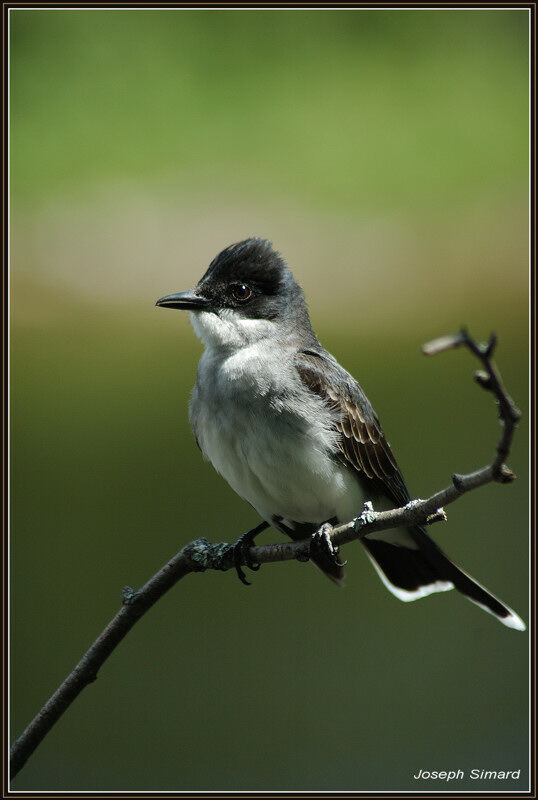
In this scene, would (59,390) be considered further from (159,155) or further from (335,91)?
(335,91)

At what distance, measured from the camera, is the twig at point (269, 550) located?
1.48m

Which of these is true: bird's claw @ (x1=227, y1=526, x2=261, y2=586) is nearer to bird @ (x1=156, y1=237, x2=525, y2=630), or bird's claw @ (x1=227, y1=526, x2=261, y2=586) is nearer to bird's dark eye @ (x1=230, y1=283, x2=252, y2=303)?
bird @ (x1=156, y1=237, x2=525, y2=630)

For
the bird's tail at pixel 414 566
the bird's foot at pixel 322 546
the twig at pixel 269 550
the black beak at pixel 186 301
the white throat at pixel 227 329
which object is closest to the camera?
the twig at pixel 269 550

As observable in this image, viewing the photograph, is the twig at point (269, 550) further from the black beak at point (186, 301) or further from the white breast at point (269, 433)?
the black beak at point (186, 301)

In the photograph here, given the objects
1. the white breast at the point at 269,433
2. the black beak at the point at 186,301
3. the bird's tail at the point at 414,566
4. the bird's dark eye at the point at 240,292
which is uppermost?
the bird's dark eye at the point at 240,292

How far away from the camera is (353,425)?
3.27m

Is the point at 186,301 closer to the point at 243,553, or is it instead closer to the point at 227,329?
the point at 227,329

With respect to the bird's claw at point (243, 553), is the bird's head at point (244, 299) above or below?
above

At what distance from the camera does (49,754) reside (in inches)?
178

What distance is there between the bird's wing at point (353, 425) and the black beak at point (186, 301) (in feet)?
1.28

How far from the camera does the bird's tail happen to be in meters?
3.50

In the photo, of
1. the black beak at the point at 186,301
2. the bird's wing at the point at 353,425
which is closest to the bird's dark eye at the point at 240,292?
the black beak at the point at 186,301

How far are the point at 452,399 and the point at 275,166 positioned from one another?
6.99 feet

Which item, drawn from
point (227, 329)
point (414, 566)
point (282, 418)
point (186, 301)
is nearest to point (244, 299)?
point (227, 329)
